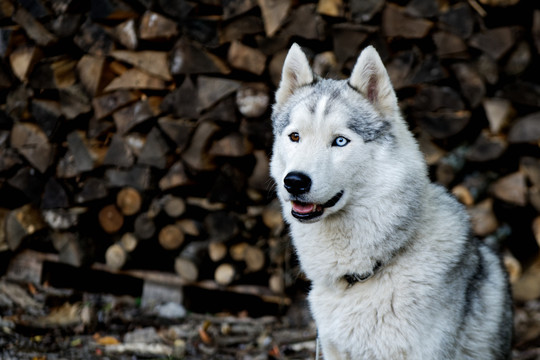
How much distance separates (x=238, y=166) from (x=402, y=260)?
239 cm

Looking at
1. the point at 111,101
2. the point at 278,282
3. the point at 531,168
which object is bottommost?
the point at 278,282

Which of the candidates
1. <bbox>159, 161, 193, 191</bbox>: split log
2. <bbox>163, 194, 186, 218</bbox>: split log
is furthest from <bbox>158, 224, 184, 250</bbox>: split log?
<bbox>159, 161, 193, 191</bbox>: split log

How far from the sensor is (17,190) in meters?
5.67

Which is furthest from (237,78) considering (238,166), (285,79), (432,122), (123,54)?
(432,122)

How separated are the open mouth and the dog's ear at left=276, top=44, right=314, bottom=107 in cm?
86

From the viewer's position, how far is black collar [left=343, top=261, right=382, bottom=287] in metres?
2.70

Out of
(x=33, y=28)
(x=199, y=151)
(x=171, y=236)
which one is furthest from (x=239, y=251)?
(x=33, y=28)

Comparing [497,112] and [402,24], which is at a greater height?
[402,24]

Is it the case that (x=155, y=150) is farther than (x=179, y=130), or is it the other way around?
(x=155, y=150)

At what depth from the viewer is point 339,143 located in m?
2.75

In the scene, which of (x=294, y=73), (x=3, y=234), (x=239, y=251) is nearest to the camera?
(x=294, y=73)

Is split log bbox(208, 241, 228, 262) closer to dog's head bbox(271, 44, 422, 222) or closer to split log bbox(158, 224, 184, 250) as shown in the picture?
split log bbox(158, 224, 184, 250)

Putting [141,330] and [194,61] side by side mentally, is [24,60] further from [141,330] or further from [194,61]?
[141,330]

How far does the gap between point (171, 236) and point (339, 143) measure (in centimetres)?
282
